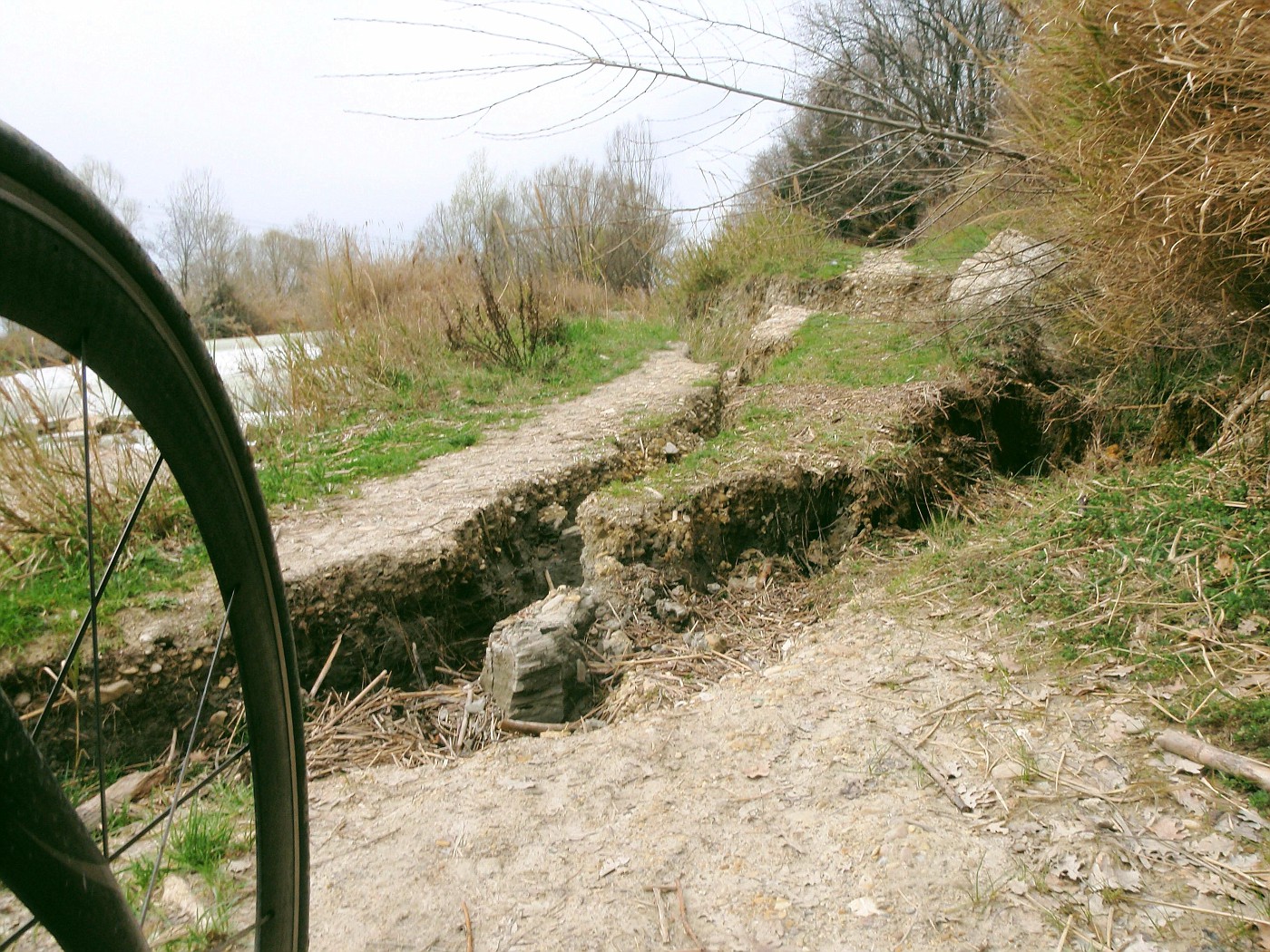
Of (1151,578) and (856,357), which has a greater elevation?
(856,357)

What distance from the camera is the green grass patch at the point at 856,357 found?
5562 mm

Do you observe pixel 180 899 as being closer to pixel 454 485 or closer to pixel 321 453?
pixel 454 485

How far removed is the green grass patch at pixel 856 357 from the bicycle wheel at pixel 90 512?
Result: 410 cm

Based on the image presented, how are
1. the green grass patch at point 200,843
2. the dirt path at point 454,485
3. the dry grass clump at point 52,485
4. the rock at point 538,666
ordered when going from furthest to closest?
the dirt path at point 454,485, the dry grass clump at point 52,485, the rock at point 538,666, the green grass patch at point 200,843

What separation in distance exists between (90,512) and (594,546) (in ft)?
10.5

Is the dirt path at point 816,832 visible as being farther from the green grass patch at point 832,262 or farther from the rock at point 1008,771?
the green grass patch at point 832,262

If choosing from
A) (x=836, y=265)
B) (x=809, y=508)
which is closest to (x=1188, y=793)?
(x=809, y=508)

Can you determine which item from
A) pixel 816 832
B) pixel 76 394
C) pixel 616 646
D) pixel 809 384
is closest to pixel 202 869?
pixel 816 832

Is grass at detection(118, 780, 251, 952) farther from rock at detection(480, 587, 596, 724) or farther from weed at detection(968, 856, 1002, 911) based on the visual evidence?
weed at detection(968, 856, 1002, 911)

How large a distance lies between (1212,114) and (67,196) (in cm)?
289

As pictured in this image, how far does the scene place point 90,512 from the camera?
0.71 metres

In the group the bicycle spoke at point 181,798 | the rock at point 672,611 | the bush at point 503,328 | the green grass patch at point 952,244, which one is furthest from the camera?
the bush at point 503,328

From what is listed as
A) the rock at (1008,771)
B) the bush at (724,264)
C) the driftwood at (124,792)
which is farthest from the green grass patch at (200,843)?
the bush at (724,264)

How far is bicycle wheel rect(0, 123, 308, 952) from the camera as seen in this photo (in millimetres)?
708
